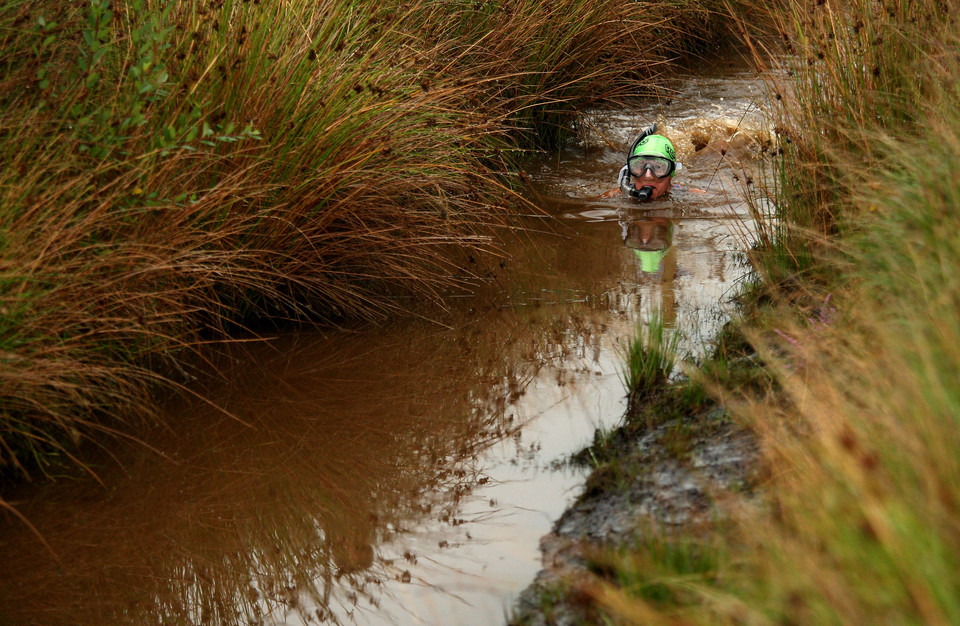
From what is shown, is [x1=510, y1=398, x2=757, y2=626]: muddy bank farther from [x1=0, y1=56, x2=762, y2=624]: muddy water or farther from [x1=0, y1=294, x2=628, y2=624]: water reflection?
[x1=0, y1=294, x2=628, y2=624]: water reflection

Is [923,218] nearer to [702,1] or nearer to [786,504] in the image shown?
[786,504]

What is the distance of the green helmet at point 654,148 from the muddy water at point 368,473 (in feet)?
4.85

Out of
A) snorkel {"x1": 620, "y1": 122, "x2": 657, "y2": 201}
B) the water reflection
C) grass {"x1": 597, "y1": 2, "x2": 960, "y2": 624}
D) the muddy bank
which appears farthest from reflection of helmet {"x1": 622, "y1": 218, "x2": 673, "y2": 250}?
the muddy bank

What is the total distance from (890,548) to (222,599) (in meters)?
2.03

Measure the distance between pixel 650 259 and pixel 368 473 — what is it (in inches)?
116

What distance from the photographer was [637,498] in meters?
3.07

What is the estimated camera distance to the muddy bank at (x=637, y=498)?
2641mm

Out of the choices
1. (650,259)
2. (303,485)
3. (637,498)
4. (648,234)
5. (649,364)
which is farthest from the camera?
(648,234)

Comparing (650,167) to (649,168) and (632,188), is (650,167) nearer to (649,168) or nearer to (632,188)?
(649,168)

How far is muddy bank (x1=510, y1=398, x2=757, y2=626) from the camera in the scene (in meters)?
2.64

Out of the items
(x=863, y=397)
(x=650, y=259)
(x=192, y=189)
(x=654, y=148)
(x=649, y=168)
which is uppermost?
(x=654, y=148)

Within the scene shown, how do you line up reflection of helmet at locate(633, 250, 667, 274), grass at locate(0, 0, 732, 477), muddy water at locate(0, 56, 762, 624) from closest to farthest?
muddy water at locate(0, 56, 762, 624)
grass at locate(0, 0, 732, 477)
reflection of helmet at locate(633, 250, 667, 274)

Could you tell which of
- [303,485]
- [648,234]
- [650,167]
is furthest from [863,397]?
[650,167]

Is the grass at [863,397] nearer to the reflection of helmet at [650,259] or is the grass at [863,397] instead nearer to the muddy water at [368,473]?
the muddy water at [368,473]
